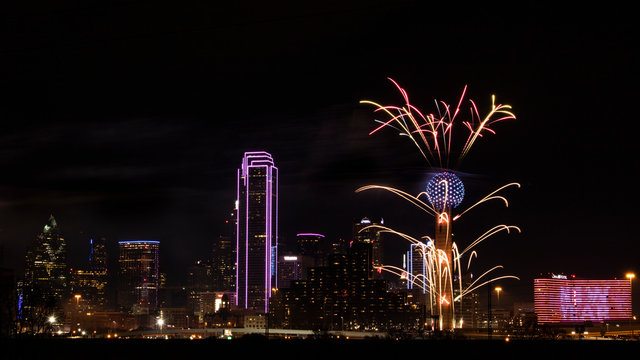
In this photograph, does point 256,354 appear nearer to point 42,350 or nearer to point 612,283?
point 42,350

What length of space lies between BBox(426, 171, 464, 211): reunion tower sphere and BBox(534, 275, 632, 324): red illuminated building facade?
94.2 m

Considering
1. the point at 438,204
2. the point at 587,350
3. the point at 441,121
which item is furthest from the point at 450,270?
the point at 587,350

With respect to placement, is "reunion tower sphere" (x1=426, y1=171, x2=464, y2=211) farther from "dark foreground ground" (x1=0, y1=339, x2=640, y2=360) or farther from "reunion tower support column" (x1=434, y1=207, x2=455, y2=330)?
"dark foreground ground" (x1=0, y1=339, x2=640, y2=360)

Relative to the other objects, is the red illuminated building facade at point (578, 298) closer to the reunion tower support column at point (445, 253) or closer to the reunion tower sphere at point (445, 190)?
the reunion tower support column at point (445, 253)

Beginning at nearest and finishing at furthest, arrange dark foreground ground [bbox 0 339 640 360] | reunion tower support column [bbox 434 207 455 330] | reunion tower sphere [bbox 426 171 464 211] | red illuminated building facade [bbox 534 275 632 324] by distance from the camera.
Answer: dark foreground ground [bbox 0 339 640 360] → reunion tower sphere [bbox 426 171 464 211] → reunion tower support column [bbox 434 207 455 330] → red illuminated building facade [bbox 534 275 632 324]

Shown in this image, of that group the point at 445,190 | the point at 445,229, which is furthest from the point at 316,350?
the point at 445,229

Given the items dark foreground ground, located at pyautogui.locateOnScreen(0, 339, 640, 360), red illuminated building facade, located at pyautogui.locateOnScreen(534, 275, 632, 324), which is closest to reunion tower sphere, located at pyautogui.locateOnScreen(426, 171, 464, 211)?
dark foreground ground, located at pyautogui.locateOnScreen(0, 339, 640, 360)

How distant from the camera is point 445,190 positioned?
222 feet

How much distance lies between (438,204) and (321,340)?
42718 mm

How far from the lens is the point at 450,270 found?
7650 cm

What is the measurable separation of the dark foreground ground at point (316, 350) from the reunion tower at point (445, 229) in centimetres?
3832

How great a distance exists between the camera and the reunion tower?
220 ft

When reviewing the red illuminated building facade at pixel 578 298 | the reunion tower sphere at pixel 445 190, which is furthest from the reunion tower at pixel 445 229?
the red illuminated building facade at pixel 578 298

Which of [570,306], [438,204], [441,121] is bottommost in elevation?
[570,306]
